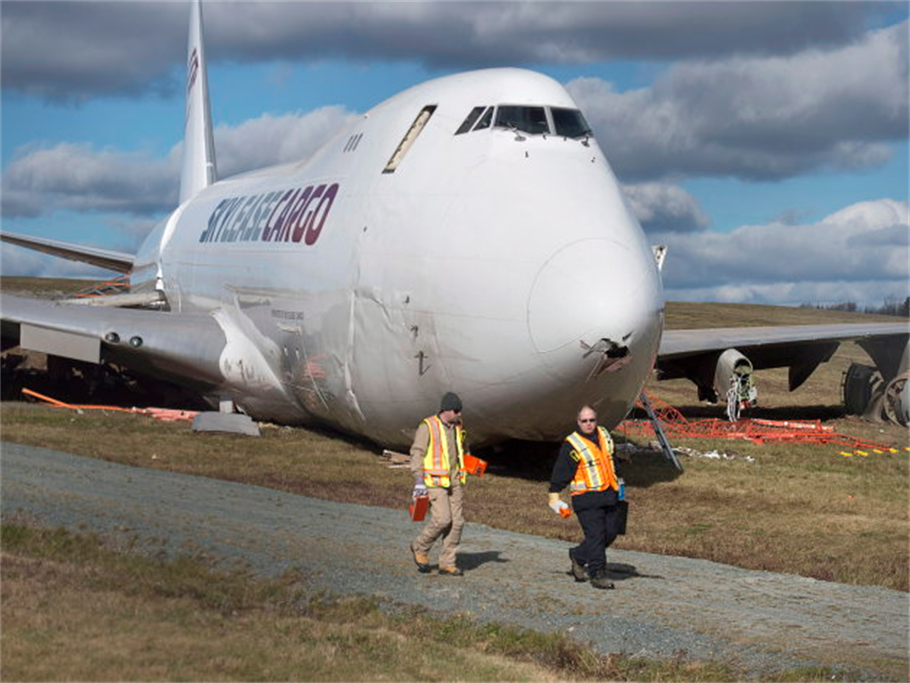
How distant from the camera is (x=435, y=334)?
19.9m

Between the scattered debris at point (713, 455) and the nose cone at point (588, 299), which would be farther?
the scattered debris at point (713, 455)

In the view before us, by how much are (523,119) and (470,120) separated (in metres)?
0.90

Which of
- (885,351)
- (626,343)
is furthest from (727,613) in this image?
(885,351)

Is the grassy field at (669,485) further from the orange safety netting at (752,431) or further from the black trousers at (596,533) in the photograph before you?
the black trousers at (596,533)

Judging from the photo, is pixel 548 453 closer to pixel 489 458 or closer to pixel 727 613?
pixel 489 458

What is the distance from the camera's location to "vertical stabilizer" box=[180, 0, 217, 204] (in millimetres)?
44500

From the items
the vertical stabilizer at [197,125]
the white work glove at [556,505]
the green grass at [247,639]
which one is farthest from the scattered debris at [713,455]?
the vertical stabilizer at [197,125]

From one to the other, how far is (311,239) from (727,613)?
13768 mm

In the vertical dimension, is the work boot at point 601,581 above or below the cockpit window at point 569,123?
below

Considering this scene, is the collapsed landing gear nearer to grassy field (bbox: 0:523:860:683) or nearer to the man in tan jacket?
the man in tan jacket

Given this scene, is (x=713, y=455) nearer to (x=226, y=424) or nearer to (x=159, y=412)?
(x=226, y=424)

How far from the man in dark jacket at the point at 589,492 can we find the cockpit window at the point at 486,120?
28.6 ft

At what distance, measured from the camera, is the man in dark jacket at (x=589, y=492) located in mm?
13188

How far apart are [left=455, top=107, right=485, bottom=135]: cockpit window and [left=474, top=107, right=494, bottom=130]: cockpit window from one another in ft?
0.39
